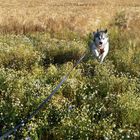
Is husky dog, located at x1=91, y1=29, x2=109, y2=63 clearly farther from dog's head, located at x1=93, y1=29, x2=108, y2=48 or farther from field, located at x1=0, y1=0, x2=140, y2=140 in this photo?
field, located at x1=0, y1=0, x2=140, y2=140

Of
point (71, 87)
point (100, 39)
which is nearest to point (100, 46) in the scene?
point (100, 39)

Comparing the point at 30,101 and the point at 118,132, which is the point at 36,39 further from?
the point at 118,132

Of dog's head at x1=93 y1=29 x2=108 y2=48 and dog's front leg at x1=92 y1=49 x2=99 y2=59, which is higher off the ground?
dog's head at x1=93 y1=29 x2=108 y2=48

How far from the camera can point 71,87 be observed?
266 inches

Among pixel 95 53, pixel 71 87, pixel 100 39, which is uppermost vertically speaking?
pixel 100 39

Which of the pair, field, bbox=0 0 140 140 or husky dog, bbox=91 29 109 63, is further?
husky dog, bbox=91 29 109 63

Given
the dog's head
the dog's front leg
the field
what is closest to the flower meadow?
the field

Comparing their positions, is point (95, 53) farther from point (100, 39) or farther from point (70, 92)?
point (70, 92)

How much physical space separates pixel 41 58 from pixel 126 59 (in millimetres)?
2047

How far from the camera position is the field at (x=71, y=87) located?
5281 millimetres

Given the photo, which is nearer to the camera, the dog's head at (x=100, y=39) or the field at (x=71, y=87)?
the field at (x=71, y=87)

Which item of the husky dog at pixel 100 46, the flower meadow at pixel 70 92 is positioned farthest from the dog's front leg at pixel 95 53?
the flower meadow at pixel 70 92

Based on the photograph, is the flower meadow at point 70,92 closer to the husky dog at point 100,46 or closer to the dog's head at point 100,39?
the husky dog at point 100,46

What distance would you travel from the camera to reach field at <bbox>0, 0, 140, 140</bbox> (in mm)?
5281
